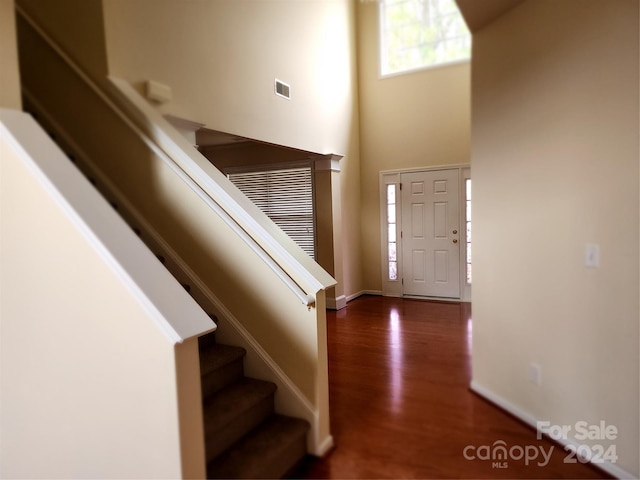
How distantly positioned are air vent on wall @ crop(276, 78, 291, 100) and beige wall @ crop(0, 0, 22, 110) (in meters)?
2.02

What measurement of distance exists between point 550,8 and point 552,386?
1.84 meters

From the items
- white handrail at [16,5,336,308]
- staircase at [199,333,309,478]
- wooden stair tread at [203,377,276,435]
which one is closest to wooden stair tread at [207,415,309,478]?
staircase at [199,333,309,478]

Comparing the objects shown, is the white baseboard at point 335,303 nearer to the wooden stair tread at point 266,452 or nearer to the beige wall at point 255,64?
the beige wall at point 255,64

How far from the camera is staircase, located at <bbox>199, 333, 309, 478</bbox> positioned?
1758 mm

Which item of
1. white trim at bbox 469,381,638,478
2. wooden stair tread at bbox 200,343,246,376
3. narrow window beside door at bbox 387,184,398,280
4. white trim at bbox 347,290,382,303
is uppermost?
→ narrow window beside door at bbox 387,184,398,280

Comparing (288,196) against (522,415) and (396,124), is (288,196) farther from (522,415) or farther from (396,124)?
(522,415)

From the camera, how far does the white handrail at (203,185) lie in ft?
6.48

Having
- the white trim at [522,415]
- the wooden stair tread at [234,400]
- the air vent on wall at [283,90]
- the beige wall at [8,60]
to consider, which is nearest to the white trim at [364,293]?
the air vent on wall at [283,90]

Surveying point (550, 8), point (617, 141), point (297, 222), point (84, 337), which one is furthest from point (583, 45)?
point (297, 222)

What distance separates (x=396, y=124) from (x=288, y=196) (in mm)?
1544

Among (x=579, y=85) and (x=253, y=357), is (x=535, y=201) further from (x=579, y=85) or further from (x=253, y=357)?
(x=253, y=357)

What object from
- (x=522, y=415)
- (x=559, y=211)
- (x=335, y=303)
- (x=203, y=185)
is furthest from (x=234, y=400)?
(x=335, y=303)

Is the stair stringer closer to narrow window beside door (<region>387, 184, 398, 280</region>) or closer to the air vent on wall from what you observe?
the air vent on wall

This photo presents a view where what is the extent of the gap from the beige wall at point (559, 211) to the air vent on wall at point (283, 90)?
173 cm
